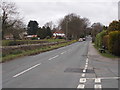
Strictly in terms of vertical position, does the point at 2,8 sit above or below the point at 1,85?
above

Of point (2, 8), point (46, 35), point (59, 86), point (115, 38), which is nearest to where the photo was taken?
point (59, 86)

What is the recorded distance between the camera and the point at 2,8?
1777 inches

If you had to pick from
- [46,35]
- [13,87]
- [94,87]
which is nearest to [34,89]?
[13,87]

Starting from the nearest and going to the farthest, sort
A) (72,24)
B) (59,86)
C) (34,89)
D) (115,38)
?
(34,89)
(59,86)
(115,38)
(72,24)

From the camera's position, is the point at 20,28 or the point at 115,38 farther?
the point at 20,28

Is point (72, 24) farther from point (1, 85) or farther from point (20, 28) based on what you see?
point (1, 85)

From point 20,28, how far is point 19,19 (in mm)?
2027

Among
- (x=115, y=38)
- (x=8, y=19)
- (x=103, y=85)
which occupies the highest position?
(x=8, y=19)

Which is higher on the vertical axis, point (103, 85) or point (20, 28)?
point (20, 28)

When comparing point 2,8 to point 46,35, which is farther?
point 46,35

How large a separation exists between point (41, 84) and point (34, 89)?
0.90 metres

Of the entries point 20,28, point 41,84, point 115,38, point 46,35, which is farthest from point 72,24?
point 41,84

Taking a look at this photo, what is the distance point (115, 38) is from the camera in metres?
20.3

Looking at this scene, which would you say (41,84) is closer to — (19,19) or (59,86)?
(59,86)
